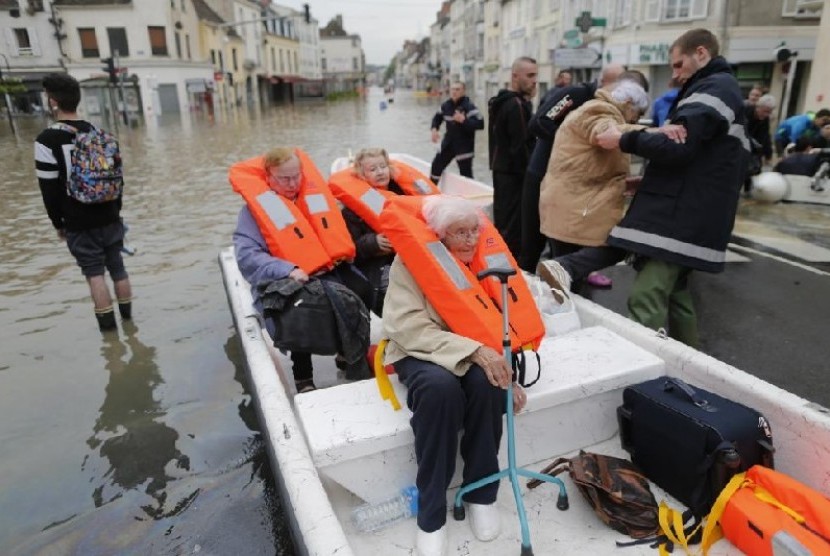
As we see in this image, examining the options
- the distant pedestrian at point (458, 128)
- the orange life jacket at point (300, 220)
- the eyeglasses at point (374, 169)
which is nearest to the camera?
the orange life jacket at point (300, 220)

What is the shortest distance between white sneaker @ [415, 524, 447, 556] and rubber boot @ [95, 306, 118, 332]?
12.6ft

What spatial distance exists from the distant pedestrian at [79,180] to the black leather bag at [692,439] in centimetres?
388

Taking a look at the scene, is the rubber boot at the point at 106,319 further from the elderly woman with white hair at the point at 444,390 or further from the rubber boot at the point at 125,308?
the elderly woman with white hair at the point at 444,390

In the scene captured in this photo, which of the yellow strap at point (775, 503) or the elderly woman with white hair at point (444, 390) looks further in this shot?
the elderly woman with white hair at point (444, 390)

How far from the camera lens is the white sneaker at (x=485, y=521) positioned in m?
2.34

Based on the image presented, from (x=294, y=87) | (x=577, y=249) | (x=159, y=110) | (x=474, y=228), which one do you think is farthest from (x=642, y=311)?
(x=294, y=87)

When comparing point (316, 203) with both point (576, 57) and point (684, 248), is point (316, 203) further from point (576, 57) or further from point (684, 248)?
point (576, 57)

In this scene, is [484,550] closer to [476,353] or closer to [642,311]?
[476,353]

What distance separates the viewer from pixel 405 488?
250cm

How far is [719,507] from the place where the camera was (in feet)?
7.29

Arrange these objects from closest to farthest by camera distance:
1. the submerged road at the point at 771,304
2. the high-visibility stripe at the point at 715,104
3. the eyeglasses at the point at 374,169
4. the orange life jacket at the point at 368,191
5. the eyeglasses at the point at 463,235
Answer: the eyeglasses at the point at 463,235 → the high-visibility stripe at the point at 715,104 → the orange life jacket at the point at 368,191 → the eyeglasses at the point at 374,169 → the submerged road at the point at 771,304

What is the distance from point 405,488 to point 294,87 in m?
68.9

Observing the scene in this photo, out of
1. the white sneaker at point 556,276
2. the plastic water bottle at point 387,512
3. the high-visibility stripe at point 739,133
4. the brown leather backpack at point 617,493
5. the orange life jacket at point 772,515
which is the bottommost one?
the plastic water bottle at point 387,512

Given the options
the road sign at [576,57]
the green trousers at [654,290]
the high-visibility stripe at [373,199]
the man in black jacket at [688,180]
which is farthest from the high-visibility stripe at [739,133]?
the road sign at [576,57]
